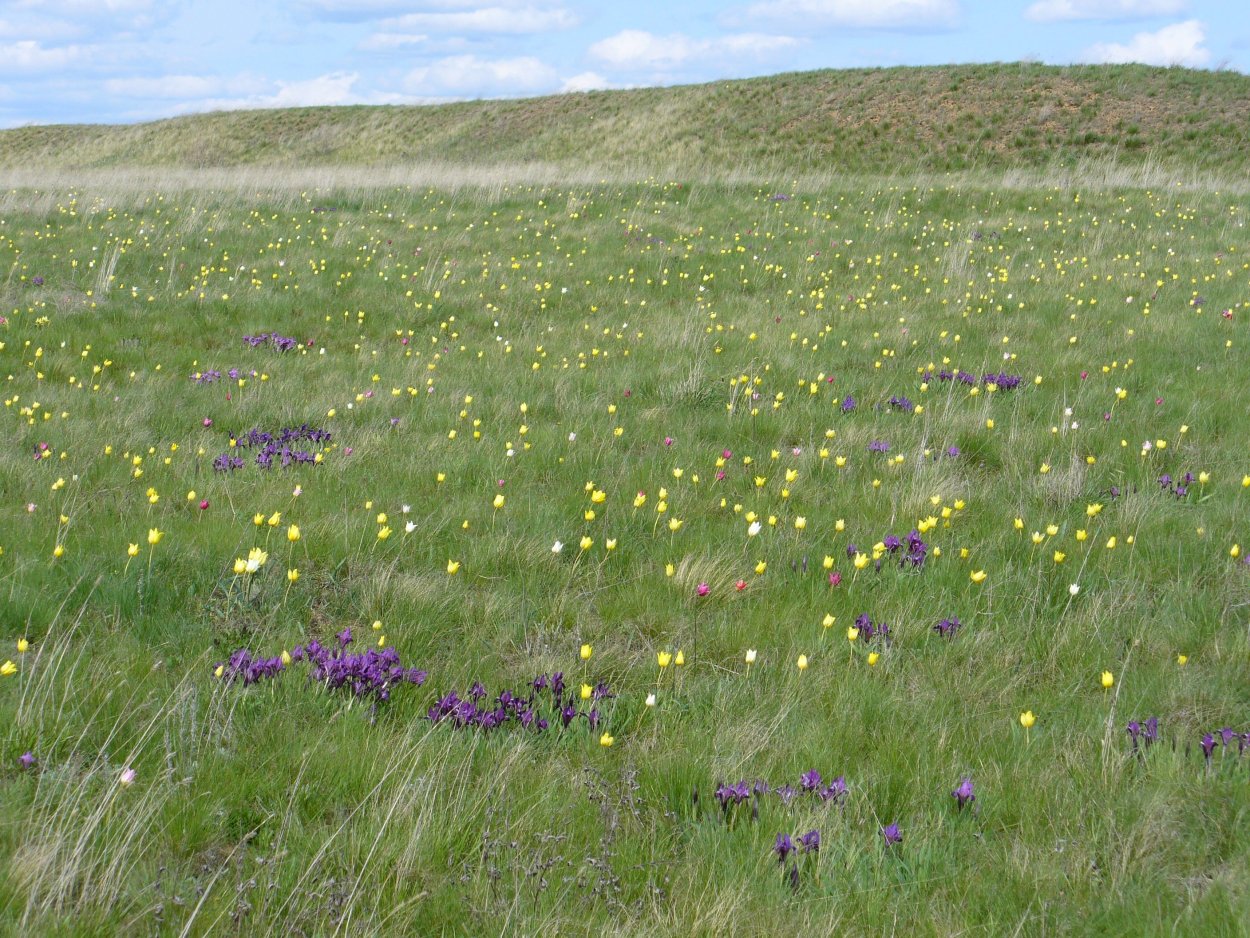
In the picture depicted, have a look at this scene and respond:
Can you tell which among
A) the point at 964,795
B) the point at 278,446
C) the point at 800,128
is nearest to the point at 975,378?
the point at 278,446

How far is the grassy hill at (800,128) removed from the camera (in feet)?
105

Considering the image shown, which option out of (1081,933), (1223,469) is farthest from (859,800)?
(1223,469)

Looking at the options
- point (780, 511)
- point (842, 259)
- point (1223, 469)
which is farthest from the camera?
point (842, 259)

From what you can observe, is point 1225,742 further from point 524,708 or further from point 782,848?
point 524,708

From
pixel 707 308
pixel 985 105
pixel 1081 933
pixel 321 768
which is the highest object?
pixel 985 105

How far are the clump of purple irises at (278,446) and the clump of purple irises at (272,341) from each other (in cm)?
296

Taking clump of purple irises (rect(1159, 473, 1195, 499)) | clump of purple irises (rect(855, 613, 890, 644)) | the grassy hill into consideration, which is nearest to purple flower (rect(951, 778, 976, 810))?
clump of purple irises (rect(855, 613, 890, 644))

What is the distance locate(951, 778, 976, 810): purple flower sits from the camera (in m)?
3.02

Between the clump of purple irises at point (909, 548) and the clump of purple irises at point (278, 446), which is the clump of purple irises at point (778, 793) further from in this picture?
the clump of purple irises at point (278, 446)

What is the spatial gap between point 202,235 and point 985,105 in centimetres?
3239

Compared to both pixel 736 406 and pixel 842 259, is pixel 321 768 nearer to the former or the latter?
pixel 736 406

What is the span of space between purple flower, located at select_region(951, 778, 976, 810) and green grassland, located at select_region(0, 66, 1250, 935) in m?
0.06

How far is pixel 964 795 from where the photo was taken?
9.89ft

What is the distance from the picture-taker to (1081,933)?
254 centimetres
